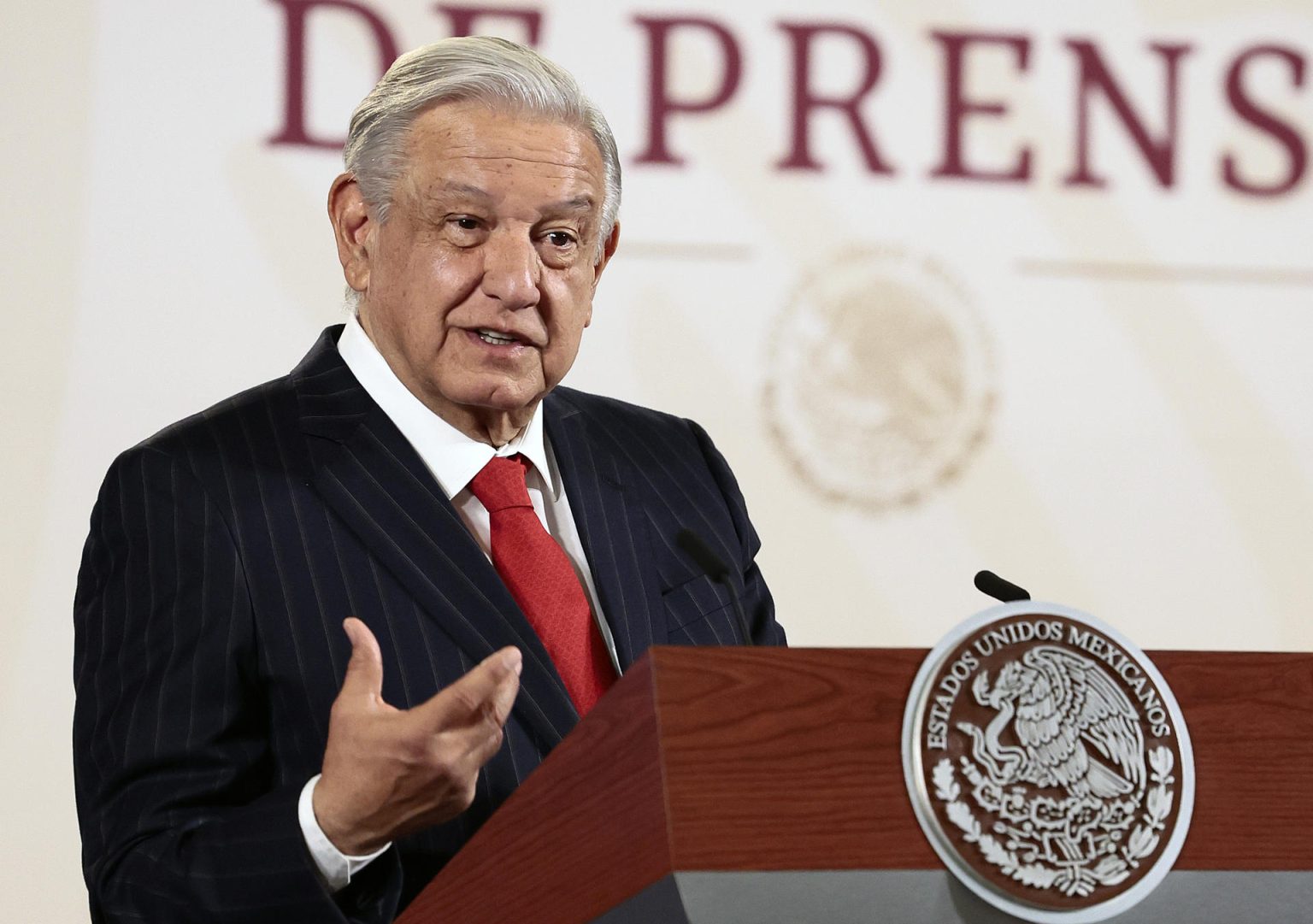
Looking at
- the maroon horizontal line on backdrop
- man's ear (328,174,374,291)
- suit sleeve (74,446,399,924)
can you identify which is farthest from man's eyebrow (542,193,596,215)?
the maroon horizontal line on backdrop

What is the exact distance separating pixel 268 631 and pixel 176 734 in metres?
0.14

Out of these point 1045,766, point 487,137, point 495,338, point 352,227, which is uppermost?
point 487,137

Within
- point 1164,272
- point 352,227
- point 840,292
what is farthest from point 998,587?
point 1164,272

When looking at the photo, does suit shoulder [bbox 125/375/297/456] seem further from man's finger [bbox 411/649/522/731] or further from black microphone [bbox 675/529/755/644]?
man's finger [bbox 411/649/522/731]

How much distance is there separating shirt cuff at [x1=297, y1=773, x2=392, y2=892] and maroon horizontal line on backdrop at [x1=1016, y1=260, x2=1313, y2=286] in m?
1.98

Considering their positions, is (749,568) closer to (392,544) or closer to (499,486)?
(499,486)

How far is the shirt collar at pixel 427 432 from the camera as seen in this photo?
1.90 m

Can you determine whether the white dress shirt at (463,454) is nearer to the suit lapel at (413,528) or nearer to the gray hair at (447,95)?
the suit lapel at (413,528)

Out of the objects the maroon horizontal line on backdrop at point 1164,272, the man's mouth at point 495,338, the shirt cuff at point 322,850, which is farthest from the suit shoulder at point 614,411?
the maroon horizontal line on backdrop at point 1164,272

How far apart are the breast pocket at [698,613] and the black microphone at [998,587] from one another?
42 centimetres

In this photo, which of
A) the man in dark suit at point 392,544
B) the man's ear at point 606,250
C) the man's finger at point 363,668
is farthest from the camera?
the man's ear at point 606,250

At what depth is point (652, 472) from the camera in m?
2.12

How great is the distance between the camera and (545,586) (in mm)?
1806

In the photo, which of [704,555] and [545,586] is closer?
[704,555]
